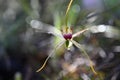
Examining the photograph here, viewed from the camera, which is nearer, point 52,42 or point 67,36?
point 67,36

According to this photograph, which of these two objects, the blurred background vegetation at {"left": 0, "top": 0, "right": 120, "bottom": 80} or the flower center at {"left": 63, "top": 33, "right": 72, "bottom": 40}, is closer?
the flower center at {"left": 63, "top": 33, "right": 72, "bottom": 40}

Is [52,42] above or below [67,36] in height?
below

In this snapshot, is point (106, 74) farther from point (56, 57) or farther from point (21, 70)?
point (21, 70)

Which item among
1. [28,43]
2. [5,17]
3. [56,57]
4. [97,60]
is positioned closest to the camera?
[97,60]

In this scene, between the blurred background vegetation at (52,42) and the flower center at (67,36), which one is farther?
the blurred background vegetation at (52,42)

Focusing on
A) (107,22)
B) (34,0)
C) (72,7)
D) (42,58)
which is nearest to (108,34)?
(107,22)

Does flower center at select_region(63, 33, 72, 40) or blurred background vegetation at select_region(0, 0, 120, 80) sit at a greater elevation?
flower center at select_region(63, 33, 72, 40)

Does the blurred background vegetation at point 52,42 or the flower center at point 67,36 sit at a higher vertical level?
the flower center at point 67,36

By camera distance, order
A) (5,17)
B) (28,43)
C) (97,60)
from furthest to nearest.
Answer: (5,17) → (28,43) → (97,60)
